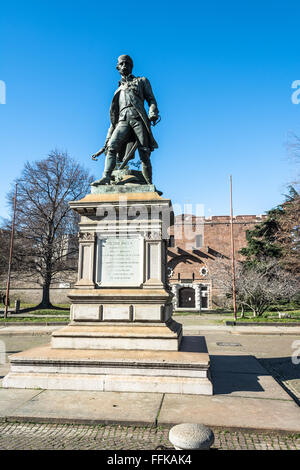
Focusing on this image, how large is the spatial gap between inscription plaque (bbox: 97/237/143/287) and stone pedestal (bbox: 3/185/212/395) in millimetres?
19

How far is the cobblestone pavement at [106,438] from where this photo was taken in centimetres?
373

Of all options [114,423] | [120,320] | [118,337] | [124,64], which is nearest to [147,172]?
[124,64]

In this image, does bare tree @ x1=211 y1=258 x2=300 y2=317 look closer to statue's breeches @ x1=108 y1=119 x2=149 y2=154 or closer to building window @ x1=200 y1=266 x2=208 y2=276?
building window @ x1=200 y1=266 x2=208 y2=276

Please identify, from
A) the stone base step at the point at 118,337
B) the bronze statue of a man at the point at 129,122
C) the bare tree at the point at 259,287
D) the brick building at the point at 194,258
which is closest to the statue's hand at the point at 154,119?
the bronze statue of a man at the point at 129,122

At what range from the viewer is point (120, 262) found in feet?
22.7

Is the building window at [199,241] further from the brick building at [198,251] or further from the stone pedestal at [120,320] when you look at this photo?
the stone pedestal at [120,320]

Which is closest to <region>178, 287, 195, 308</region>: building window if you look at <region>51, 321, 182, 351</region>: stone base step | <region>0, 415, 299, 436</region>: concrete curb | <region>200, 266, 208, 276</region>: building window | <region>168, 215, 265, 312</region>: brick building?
<region>168, 215, 265, 312</region>: brick building

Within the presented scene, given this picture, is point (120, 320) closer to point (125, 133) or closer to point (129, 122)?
point (125, 133)

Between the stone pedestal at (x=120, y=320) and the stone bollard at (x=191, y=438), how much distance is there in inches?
95.7

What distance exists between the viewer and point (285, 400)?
508 cm

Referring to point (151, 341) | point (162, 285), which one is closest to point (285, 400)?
point (151, 341)

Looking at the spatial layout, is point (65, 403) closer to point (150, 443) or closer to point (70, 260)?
point (150, 443)

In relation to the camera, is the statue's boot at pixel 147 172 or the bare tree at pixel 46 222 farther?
the bare tree at pixel 46 222

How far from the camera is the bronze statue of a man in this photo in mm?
7930
